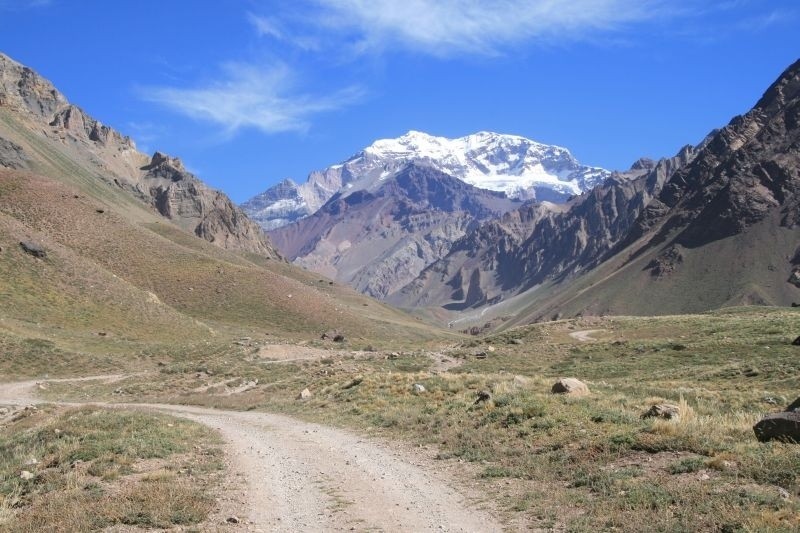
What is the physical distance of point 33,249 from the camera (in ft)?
235

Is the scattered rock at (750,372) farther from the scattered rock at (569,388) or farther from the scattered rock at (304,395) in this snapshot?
the scattered rock at (304,395)

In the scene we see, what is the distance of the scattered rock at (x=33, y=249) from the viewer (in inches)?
2813

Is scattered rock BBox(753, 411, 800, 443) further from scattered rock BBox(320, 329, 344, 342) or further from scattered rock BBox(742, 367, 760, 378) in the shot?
scattered rock BBox(320, 329, 344, 342)

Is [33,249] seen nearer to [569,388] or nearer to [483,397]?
[483,397]

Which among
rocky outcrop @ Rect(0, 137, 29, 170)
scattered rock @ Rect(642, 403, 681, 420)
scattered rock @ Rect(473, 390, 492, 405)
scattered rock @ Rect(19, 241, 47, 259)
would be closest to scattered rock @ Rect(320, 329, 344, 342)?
scattered rock @ Rect(19, 241, 47, 259)

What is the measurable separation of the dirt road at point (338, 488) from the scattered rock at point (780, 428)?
677 centimetres

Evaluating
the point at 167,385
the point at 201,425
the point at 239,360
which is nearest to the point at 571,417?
the point at 201,425

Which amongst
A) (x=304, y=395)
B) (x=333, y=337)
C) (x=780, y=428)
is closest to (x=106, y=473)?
(x=780, y=428)

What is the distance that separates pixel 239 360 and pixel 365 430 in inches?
1312

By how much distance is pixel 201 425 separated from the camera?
2438 centimetres

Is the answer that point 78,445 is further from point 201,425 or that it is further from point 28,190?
point 28,190

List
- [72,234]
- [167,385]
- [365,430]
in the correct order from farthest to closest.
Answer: [72,234], [167,385], [365,430]

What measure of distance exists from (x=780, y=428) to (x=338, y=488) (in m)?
9.93

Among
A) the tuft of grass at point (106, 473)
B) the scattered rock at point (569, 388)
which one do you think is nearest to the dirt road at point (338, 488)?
the tuft of grass at point (106, 473)
